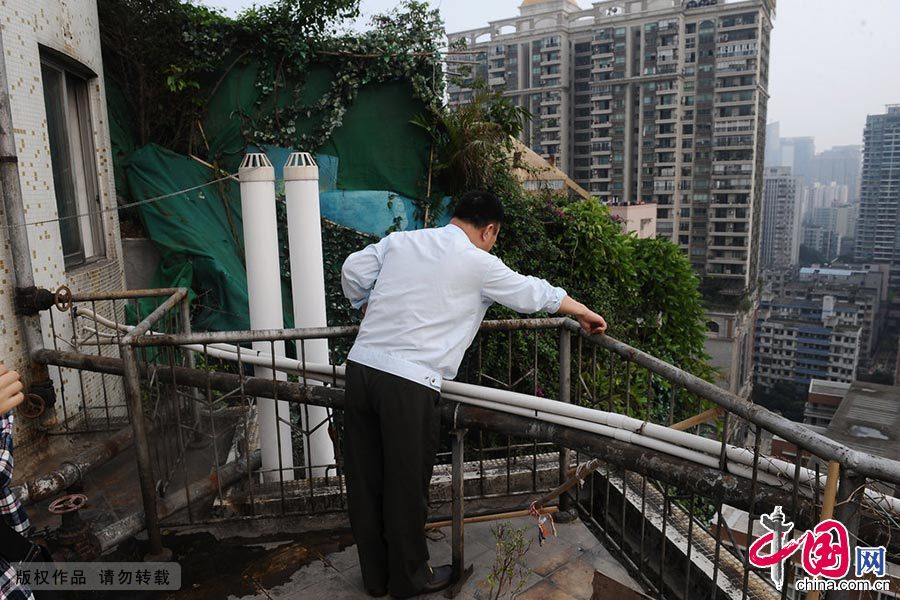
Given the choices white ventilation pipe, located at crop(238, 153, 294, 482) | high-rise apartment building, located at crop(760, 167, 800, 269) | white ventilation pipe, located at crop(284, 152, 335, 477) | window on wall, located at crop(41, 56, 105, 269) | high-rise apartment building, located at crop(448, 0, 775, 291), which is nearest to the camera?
white ventilation pipe, located at crop(238, 153, 294, 482)

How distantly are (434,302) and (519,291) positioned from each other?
36 cm

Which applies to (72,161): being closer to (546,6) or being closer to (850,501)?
(850,501)

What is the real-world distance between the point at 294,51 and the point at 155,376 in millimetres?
6393

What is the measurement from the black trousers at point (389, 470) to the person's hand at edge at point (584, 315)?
0.68 m

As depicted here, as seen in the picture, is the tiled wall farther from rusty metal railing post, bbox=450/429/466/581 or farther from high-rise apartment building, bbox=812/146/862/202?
high-rise apartment building, bbox=812/146/862/202

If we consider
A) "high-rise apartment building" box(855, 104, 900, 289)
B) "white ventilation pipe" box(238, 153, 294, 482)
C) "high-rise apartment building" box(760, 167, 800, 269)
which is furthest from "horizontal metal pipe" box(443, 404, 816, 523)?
"high-rise apartment building" box(760, 167, 800, 269)

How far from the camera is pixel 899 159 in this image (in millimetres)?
72500

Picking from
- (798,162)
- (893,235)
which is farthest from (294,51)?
(798,162)

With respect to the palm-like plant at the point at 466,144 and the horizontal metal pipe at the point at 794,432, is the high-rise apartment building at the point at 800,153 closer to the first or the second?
the palm-like plant at the point at 466,144

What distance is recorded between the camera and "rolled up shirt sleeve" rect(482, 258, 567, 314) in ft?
8.67

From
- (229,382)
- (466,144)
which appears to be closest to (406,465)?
(229,382)

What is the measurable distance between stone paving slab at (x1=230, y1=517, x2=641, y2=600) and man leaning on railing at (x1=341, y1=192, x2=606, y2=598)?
24 cm

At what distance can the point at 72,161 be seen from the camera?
5.66 metres

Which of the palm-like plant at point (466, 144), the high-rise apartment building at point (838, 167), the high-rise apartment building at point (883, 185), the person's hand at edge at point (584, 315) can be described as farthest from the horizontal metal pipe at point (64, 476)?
the high-rise apartment building at point (838, 167)
